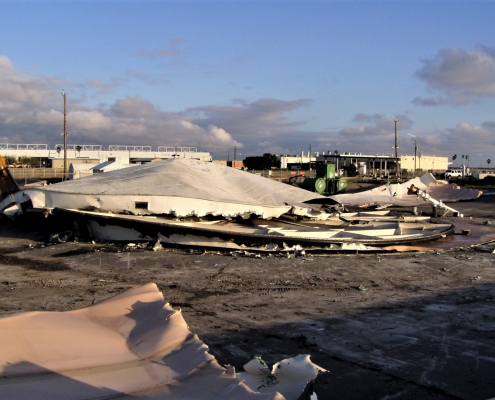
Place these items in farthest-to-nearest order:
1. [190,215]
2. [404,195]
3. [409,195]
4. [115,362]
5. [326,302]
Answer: [404,195]
[409,195]
[190,215]
[326,302]
[115,362]

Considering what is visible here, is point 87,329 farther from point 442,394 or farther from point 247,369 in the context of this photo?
point 442,394

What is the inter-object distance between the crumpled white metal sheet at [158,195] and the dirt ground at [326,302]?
3.87 feet

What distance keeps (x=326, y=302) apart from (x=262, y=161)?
6157 centimetres

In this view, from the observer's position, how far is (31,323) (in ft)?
11.9

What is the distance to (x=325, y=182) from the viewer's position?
2900cm

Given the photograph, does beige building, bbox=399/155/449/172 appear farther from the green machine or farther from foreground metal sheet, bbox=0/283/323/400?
foreground metal sheet, bbox=0/283/323/400

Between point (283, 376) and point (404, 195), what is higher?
point (404, 195)

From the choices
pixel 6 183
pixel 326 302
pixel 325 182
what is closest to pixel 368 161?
pixel 325 182

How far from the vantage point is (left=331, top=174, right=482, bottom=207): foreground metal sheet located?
2372cm

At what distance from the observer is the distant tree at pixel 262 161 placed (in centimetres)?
6812

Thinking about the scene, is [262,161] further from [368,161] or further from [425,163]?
[425,163]

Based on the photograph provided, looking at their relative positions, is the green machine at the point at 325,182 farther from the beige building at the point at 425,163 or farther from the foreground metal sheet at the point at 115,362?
the beige building at the point at 425,163

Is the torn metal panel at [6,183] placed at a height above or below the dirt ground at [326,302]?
above

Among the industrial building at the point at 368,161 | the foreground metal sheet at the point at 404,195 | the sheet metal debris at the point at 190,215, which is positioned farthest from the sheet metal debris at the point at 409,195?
the industrial building at the point at 368,161
